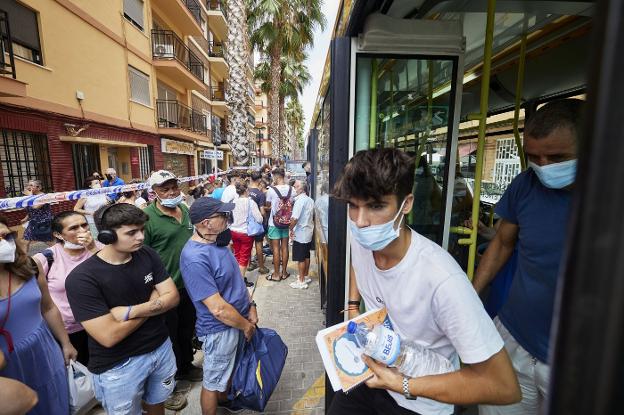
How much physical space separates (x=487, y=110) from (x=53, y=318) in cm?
366

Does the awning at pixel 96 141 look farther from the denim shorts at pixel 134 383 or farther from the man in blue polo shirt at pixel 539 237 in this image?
the man in blue polo shirt at pixel 539 237

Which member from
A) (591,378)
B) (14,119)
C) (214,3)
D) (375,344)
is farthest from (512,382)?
(214,3)

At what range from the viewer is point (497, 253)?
1.83m

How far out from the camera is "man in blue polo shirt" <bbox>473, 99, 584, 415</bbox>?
4.66 feet

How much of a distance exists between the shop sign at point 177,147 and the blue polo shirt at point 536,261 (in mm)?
17669

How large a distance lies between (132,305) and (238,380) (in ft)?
3.34

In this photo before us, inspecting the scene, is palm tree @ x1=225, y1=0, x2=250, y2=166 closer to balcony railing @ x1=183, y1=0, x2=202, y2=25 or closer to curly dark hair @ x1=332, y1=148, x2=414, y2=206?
balcony railing @ x1=183, y1=0, x2=202, y2=25

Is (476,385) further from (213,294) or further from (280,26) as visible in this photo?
(280,26)

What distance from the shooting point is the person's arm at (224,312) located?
2.22 metres

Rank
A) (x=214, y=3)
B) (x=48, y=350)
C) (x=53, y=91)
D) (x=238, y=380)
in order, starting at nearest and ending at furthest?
(x=48, y=350) < (x=238, y=380) < (x=53, y=91) < (x=214, y=3)

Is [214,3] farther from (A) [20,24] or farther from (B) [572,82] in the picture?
(B) [572,82]

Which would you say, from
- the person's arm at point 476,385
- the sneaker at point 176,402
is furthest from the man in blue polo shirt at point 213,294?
the person's arm at point 476,385

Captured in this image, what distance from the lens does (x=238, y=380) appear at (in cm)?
243

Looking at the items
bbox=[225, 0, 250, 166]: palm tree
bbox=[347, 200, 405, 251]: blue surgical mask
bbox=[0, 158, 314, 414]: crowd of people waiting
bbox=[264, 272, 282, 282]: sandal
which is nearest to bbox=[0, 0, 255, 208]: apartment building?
bbox=[225, 0, 250, 166]: palm tree
